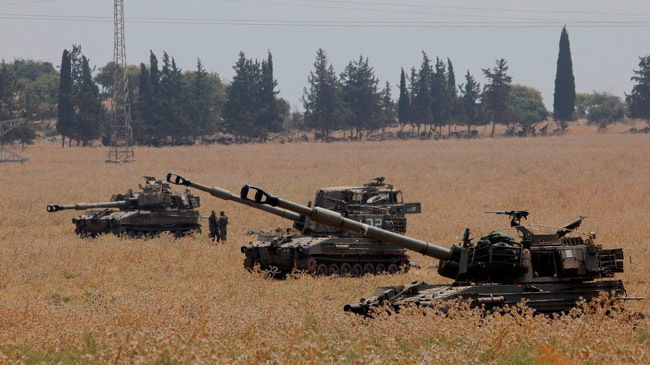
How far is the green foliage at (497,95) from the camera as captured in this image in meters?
86.8

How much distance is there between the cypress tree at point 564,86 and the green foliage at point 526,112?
11.3 ft

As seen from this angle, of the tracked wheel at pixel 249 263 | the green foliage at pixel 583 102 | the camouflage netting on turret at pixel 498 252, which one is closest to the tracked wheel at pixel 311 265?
the tracked wheel at pixel 249 263

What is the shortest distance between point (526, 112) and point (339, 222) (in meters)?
87.0

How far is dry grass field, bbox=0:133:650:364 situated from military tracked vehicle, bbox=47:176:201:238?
4.21ft

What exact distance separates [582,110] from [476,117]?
44.5 meters

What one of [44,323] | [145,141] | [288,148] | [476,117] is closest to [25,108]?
[145,141]

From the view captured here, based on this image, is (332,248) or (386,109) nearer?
(332,248)

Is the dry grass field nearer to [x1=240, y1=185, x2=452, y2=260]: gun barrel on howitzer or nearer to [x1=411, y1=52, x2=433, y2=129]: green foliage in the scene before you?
[x1=240, y1=185, x2=452, y2=260]: gun barrel on howitzer

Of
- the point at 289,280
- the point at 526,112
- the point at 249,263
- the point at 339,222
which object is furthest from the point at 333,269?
the point at 526,112

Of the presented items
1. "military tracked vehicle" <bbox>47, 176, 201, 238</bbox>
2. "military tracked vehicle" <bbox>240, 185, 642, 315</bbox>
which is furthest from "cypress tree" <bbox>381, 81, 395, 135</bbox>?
"military tracked vehicle" <bbox>240, 185, 642, 315</bbox>

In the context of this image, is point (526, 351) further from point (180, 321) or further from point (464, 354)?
point (180, 321)

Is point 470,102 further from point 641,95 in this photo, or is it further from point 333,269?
point 333,269

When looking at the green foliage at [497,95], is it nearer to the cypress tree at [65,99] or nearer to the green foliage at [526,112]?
the green foliage at [526,112]

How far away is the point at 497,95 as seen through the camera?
87.3m
